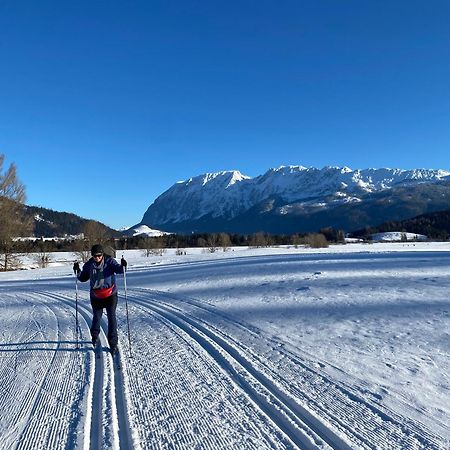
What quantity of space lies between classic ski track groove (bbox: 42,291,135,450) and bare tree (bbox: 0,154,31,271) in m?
40.7

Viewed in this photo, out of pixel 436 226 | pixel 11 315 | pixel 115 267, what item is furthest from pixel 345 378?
pixel 436 226

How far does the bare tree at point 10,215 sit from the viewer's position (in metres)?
43.4

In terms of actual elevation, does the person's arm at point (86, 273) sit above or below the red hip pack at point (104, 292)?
above

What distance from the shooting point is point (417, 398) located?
539 cm

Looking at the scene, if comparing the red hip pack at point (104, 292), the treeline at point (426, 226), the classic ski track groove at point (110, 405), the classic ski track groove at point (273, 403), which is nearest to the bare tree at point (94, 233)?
the red hip pack at point (104, 292)

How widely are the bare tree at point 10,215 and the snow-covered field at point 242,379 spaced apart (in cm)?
3465

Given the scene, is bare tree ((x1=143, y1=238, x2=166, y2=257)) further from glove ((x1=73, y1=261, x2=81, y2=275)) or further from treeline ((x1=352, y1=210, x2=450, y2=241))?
treeline ((x1=352, y1=210, x2=450, y2=241))

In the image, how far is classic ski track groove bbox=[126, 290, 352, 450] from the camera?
432cm

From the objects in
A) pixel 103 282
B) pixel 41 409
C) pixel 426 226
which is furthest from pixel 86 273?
pixel 426 226

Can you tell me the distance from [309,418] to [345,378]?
162cm

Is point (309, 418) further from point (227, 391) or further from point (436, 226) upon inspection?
point (436, 226)

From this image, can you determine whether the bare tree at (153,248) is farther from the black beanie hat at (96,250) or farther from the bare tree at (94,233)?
the black beanie hat at (96,250)

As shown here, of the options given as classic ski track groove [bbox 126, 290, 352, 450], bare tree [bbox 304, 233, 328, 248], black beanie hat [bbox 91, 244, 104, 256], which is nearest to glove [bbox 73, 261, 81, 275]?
black beanie hat [bbox 91, 244, 104, 256]

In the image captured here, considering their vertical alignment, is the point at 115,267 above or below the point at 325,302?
above
